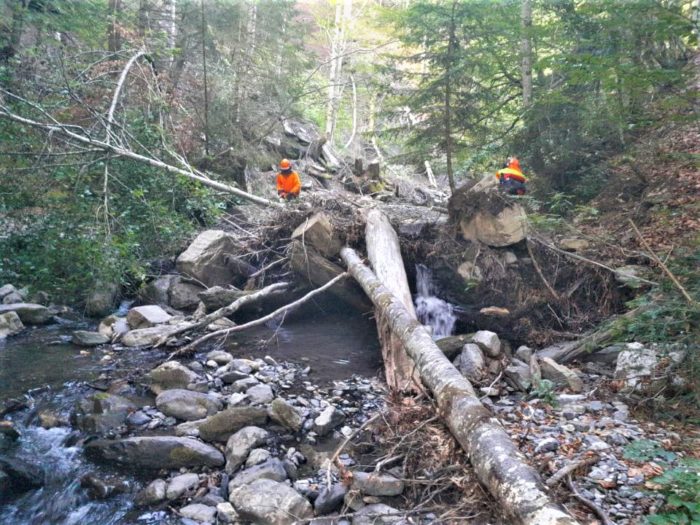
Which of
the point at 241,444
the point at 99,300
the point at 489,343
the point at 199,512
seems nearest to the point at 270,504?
the point at 199,512

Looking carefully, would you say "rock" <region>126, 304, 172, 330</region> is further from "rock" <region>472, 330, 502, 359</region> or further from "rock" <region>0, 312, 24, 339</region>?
"rock" <region>472, 330, 502, 359</region>

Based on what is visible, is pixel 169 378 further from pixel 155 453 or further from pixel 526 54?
pixel 526 54

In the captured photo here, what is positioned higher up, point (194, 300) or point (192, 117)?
point (192, 117)

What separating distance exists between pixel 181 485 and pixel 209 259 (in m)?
5.61

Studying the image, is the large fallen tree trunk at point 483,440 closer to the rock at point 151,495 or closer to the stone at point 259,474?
the stone at point 259,474

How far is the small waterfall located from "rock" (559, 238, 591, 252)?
210 centimetres

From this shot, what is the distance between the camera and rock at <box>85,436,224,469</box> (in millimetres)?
4340

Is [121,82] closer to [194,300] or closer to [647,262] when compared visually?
[194,300]

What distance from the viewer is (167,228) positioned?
31.2ft

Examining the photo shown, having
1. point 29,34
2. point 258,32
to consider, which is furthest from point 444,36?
point 29,34

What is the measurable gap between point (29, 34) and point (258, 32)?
226 inches

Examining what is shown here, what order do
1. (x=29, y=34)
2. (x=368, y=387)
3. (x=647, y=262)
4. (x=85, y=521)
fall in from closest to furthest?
(x=85, y=521) → (x=368, y=387) → (x=647, y=262) → (x=29, y=34)

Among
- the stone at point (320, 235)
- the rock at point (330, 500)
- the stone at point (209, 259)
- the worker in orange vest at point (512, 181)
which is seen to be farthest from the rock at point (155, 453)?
the worker in orange vest at point (512, 181)

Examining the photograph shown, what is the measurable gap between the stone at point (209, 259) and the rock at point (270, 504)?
19.1 feet
